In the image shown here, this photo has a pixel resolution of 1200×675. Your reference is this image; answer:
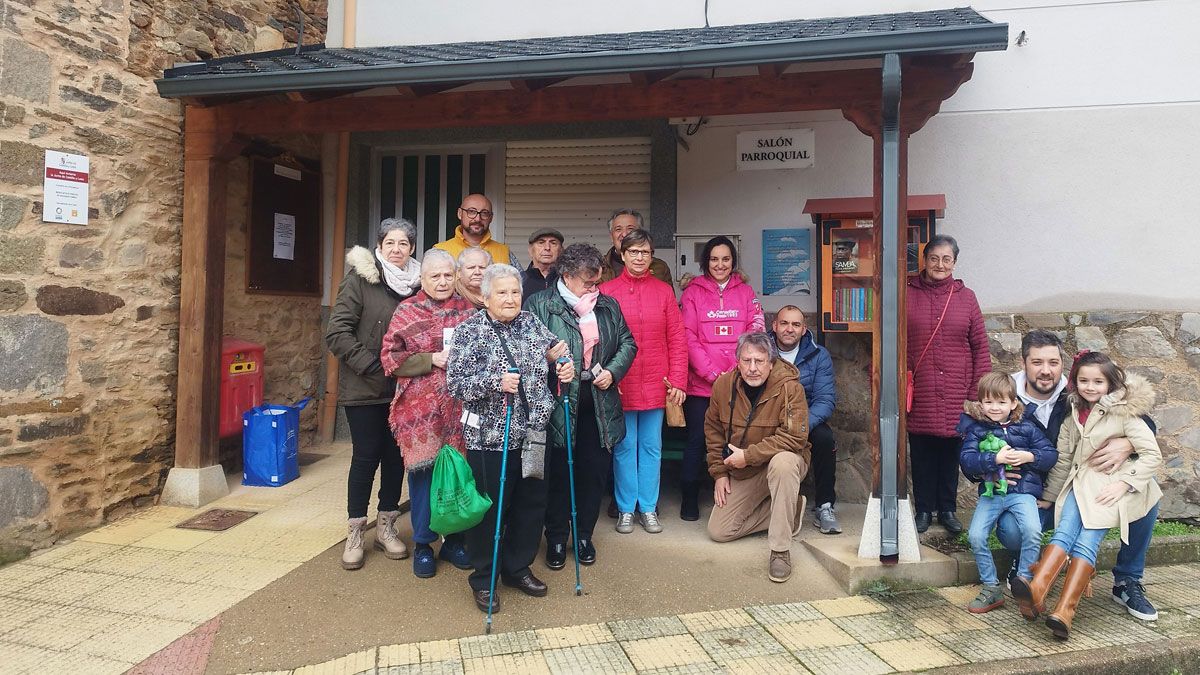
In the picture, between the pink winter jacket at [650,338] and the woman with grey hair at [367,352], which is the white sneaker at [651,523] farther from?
the woman with grey hair at [367,352]

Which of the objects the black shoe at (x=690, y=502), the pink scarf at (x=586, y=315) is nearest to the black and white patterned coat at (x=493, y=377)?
the pink scarf at (x=586, y=315)

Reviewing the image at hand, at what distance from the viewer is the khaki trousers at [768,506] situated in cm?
372

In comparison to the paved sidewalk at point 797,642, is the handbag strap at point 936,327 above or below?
above

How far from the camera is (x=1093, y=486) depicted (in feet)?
10.5

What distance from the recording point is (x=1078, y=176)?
4.87 m

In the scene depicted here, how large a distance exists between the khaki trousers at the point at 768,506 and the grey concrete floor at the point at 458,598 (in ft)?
0.32

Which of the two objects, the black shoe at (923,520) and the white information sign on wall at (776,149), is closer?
the black shoe at (923,520)

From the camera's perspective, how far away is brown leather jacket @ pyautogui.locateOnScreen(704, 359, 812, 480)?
3.88 meters

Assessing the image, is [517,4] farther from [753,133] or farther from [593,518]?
[593,518]

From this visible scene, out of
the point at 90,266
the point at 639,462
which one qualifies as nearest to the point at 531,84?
the point at 639,462

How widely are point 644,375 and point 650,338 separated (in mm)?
226

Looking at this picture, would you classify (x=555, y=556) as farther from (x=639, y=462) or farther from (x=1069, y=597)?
(x=1069, y=597)

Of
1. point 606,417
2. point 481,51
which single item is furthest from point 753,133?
point 606,417

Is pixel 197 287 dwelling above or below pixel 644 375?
above
